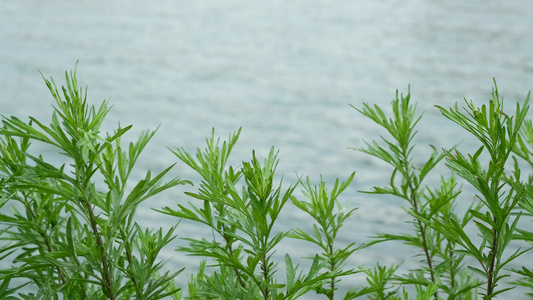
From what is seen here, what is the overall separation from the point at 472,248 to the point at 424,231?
397mm

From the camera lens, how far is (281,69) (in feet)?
16.4

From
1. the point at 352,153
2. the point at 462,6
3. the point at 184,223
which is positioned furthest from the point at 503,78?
the point at 184,223

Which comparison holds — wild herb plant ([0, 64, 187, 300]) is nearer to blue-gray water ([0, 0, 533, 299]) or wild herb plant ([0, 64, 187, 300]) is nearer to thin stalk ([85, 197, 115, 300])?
thin stalk ([85, 197, 115, 300])

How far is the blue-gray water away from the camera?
3734mm

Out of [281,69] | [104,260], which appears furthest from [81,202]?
[281,69]

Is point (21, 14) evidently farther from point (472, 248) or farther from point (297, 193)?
point (472, 248)

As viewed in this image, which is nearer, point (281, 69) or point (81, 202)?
point (81, 202)

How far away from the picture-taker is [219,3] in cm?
661

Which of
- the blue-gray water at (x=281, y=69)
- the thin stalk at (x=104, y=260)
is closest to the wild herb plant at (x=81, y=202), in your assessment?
the thin stalk at (x=104, y=260)

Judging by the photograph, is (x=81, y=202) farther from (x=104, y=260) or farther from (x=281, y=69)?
(x=281, y=69)

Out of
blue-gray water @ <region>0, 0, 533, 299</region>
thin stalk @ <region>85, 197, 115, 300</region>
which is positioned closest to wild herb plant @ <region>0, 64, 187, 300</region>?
thin stalk @ <region>85, 197, 115, 300</region>

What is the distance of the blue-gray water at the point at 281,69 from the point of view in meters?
3.73

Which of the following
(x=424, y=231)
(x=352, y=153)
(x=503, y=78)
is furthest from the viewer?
(x=503, y=78)

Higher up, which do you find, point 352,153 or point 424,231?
point 352,153
